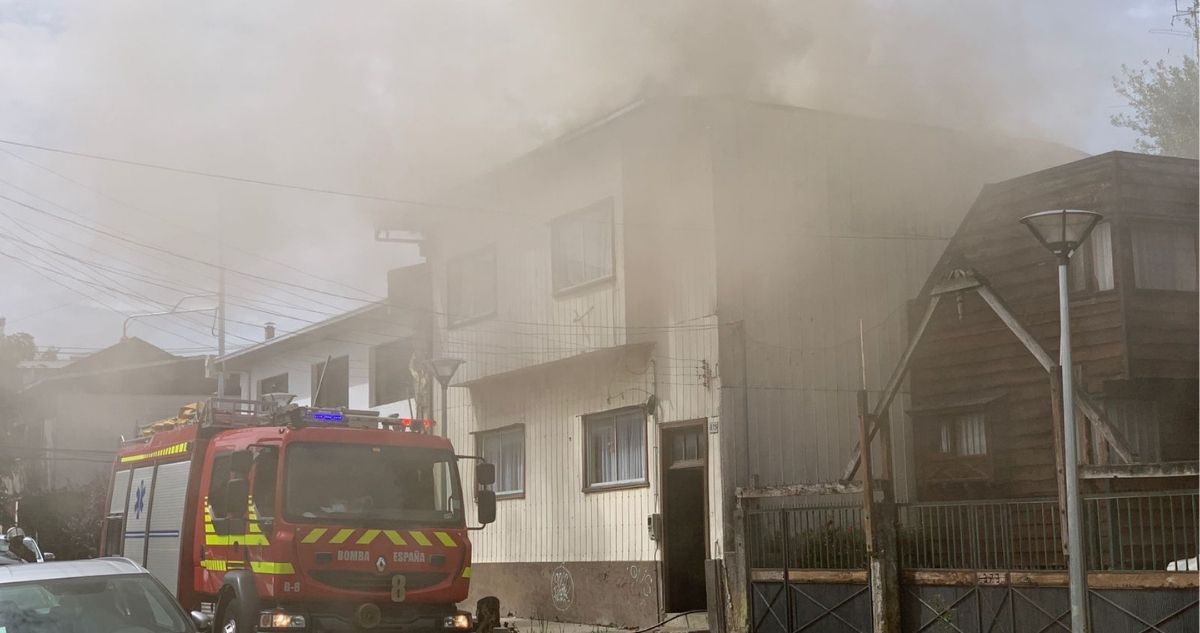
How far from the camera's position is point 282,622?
1155cm

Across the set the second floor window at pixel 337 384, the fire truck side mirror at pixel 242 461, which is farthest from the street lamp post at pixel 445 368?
the second floor window at pixel 337 384

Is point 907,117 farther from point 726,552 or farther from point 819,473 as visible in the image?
point 726,552

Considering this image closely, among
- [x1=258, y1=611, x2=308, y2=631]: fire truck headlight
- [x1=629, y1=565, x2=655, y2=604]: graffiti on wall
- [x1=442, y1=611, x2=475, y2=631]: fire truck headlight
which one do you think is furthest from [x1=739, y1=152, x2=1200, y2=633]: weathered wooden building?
[x1=258, y1=611, x2=308, y2=631]: fire truck headlight

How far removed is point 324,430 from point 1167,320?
10300 millimetres

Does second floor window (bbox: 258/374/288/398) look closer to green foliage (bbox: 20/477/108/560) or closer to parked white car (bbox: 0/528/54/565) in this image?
green foliage (bbox: 20/477/108/560)

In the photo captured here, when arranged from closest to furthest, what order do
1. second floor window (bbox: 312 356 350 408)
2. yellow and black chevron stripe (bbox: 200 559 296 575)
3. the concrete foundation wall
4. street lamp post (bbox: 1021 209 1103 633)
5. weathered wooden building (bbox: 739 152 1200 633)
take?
1. street lamp post (bbox: 1021 209 1103 633)
2. yellow and black chevron stripe (bbox: 200 559 296 575)
3. weathered wooden building (bbox: 739 152 1200 633)
4. the concrete foundation wall
5. second floor window (bbox: 312 356 350 408)

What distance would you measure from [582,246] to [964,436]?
612cm

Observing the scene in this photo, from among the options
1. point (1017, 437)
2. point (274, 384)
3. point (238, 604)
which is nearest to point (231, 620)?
point (238, 604)

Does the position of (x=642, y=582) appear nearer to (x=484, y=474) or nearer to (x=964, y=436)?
(x=964, y=436)

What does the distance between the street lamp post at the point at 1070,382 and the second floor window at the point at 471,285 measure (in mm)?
11687

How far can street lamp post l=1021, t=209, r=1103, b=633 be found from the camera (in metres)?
10.6

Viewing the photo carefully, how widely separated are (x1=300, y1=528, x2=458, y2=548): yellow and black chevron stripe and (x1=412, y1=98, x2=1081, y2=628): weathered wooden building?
14.5 feet

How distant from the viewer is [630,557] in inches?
709

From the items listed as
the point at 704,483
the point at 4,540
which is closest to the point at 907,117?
the point at 704,483
